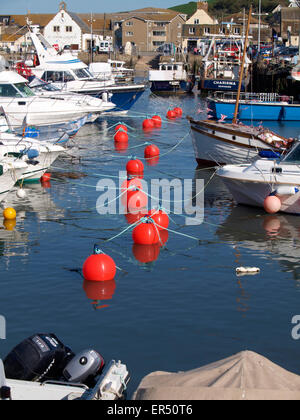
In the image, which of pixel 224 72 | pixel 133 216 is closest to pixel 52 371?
pixel 133 216

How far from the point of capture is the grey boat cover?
6.82 m

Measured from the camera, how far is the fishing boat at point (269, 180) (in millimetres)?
18406

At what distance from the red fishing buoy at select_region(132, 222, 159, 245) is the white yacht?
51.5 feet

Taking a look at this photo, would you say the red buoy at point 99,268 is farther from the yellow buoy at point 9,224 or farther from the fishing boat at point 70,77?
the fishing boat at point 70,77

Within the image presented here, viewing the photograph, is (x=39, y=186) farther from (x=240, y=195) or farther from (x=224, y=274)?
(x=224, y=274)

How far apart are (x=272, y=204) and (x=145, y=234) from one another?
14.5 feet

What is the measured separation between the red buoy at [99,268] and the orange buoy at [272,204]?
250 inches

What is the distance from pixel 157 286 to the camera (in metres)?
13.6

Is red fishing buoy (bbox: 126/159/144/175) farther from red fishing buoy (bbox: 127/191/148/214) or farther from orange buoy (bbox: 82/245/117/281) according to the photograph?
orange buoy (bbox: 82/245/117/281)

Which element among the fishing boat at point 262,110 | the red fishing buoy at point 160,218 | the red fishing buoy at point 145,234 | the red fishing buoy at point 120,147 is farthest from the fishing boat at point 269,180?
the fishing boat at point 262,110

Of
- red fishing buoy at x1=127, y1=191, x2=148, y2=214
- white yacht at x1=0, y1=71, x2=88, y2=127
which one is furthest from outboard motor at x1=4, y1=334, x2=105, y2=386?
white yacht at x1=0, y1=71, x2=88, y2=127

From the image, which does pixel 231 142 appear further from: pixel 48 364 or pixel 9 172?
pixel 48 364
